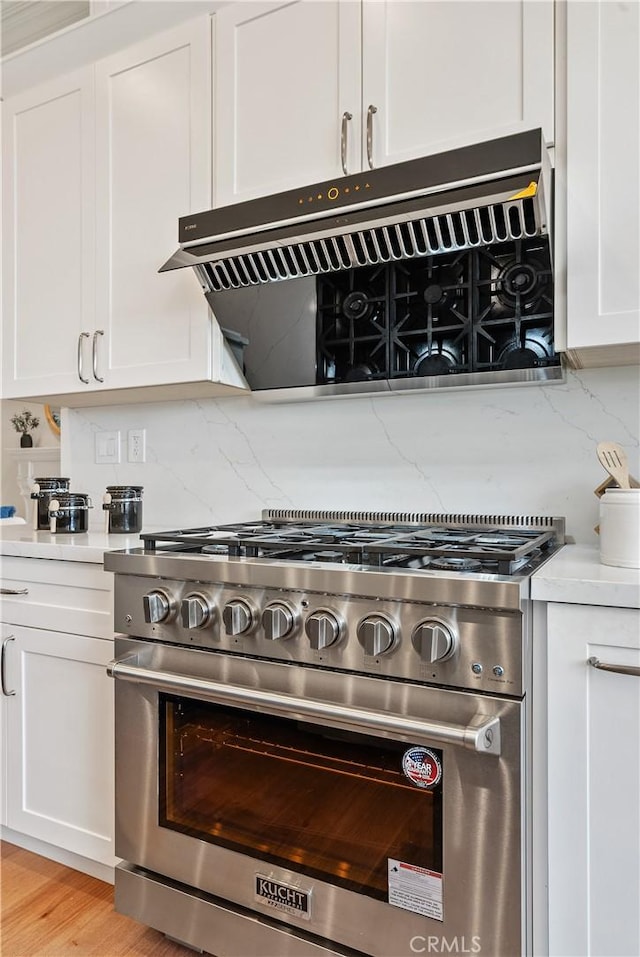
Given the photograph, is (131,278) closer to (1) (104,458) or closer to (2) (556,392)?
(1) (104,458)

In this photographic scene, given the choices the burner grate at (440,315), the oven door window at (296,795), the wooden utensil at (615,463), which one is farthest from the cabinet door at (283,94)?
the oven door window at (296,795)

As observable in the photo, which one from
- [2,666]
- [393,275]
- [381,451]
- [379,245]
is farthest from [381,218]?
[2,666]

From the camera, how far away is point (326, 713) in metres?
1.13

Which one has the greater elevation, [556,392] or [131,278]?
[131,278]

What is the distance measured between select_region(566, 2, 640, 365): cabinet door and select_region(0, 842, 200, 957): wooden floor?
1692 mm

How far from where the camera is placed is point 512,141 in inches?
48.8

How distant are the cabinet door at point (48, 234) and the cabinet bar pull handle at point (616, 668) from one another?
5.58 ft

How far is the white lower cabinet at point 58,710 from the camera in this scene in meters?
1.62

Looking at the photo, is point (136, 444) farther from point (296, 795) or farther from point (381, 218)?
point (296, 795)

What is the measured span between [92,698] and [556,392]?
4.79ft

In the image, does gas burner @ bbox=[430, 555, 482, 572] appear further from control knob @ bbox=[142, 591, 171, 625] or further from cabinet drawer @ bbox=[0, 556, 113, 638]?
cabinet drawer @ bbox=[0, 556, 113, 638]

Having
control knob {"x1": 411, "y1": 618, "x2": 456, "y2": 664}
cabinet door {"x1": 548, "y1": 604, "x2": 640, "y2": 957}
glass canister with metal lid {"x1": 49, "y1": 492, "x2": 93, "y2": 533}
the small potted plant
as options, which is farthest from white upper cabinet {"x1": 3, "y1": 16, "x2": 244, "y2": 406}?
the small potted plant

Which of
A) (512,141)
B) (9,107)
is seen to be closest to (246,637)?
(512,141)

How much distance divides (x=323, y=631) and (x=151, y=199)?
4.75ft
